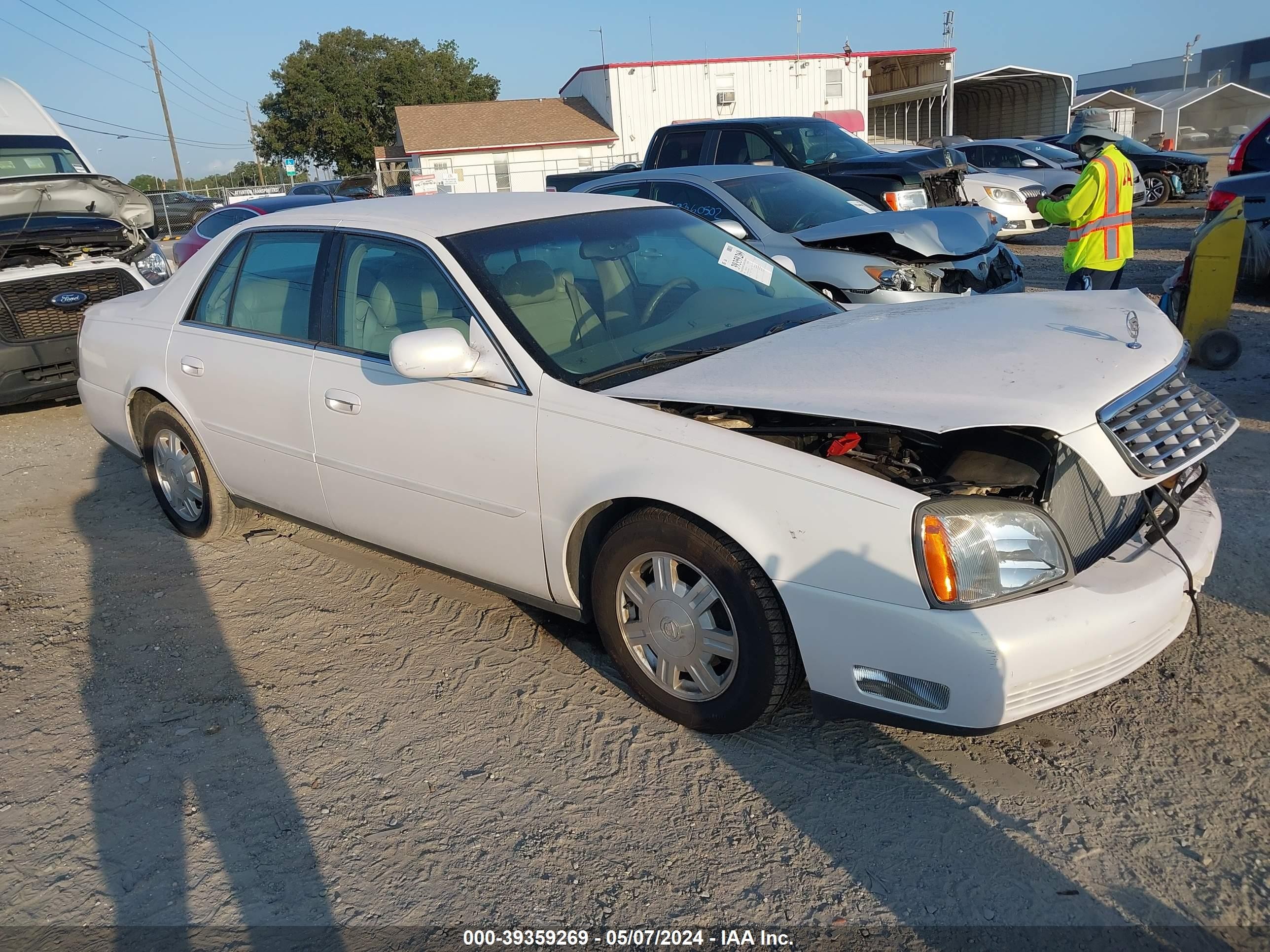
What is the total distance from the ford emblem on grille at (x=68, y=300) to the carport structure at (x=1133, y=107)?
38.8 meters

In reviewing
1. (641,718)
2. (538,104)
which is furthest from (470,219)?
(538,104)

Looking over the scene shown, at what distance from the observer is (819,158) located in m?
11.1

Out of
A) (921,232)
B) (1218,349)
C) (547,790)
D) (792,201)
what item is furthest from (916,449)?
(792,201)

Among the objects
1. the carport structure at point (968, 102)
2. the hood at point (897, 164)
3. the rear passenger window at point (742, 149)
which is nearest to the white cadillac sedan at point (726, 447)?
the hood at point (897, 164)

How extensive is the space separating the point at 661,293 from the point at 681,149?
835 cm

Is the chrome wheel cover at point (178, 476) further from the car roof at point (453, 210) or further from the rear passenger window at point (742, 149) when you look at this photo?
the rear passenger window at point (742, 149)

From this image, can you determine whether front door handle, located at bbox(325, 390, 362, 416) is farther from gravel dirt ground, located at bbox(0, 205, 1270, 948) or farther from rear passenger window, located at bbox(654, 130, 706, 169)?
rear passenger window, located at bbox(654, 130, 706, 169)

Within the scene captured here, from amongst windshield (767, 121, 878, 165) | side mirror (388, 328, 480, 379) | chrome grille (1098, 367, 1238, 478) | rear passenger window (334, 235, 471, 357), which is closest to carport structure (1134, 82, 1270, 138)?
windshield (767, 121, 878, 165)

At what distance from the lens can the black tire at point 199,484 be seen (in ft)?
16.0

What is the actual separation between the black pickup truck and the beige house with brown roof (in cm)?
2880

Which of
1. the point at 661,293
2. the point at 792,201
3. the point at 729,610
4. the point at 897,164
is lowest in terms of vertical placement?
the point at 729,610

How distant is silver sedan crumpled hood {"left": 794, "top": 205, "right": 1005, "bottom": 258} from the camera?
7.05 m

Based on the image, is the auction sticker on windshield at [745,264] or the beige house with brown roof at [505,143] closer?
the auction sticker on windshield at [745,264]

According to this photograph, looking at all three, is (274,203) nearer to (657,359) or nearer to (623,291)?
(623,291)
